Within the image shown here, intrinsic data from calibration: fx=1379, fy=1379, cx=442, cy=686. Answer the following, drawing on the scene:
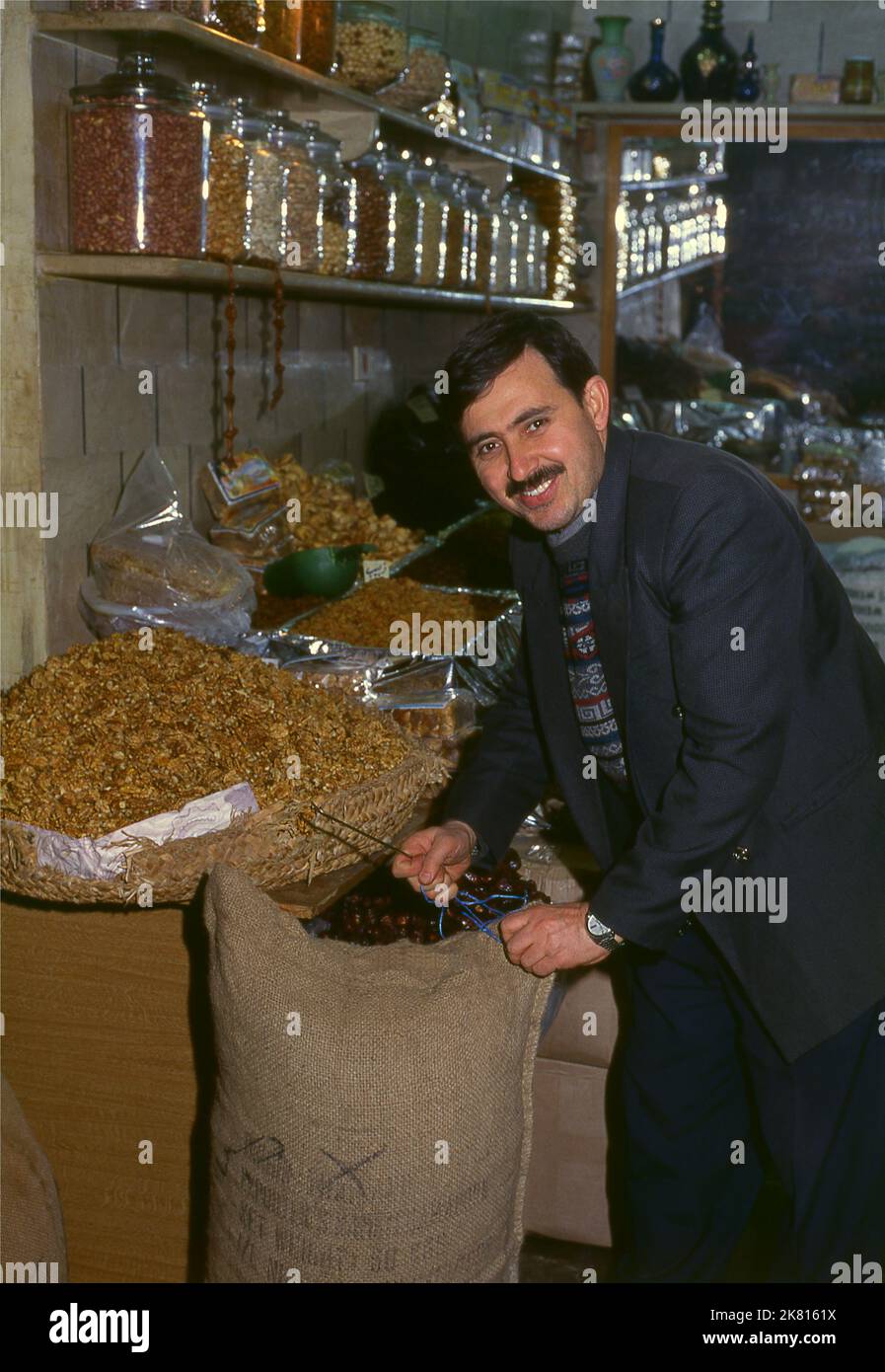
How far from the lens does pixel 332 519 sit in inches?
104

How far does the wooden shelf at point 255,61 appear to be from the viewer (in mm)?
1736

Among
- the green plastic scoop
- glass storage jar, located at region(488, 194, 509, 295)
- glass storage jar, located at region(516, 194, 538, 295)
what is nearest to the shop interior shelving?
glass storage jar, located at region(488, 194, 509, 295)

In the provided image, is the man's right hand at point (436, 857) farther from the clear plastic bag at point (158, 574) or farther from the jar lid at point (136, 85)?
the jar lid at point (136, 85)

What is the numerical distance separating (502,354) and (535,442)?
0.10 meters

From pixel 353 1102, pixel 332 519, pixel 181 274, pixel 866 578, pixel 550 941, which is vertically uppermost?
pixel 181 274

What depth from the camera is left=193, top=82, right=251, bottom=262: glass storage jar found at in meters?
1.92

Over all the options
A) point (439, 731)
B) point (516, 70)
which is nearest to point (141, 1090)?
point (439, 731)

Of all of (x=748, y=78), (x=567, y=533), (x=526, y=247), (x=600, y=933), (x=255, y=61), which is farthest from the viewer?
(x=748, y=78)

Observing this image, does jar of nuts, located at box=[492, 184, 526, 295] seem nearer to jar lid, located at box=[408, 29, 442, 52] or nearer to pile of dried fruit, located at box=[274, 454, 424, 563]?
jar lid, located at box=[408, 29, 442, 52]

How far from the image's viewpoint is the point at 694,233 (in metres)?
4.23

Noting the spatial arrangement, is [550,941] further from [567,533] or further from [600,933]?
[567,533]

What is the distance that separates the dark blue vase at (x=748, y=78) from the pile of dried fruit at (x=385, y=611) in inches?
88.4

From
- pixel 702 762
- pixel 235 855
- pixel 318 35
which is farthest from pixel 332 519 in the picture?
pixel 702 762

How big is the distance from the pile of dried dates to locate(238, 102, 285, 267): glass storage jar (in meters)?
0.94
